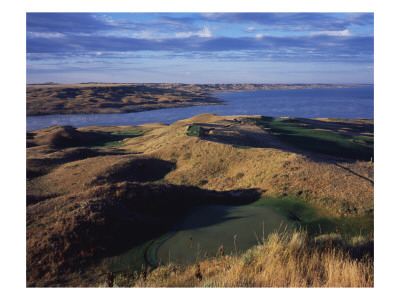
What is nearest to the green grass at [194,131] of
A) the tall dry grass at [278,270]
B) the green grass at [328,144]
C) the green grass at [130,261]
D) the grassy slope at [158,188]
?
the grassy slope at [158,188]

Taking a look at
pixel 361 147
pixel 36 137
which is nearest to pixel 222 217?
pixel 361 147

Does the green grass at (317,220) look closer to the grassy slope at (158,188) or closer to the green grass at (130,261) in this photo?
the grassy slope at (158,188)

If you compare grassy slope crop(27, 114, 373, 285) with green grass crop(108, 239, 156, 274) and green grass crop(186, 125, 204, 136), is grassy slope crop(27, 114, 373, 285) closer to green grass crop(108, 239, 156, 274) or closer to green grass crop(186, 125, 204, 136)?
green grass crop(108, 239, 156, 274)

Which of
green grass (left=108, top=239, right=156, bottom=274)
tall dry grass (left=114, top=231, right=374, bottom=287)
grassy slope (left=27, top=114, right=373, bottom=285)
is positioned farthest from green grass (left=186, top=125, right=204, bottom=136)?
tall dry grass (left=114, top=231, right=374, bottom=287)

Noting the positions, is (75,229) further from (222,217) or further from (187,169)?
(187,169)

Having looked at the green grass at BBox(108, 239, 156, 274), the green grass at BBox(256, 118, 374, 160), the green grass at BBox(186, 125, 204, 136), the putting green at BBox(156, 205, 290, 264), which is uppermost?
the green grass at BBox(186, 125, 204, 136)
